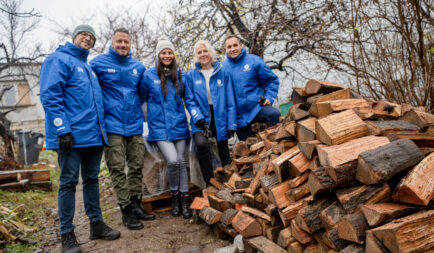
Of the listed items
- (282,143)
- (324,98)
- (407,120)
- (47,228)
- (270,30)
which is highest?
(270,30)

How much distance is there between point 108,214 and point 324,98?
10.5ft

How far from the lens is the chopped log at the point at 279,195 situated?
7.21 feet

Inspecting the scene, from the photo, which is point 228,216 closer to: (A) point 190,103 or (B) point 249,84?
(A) point 190,103

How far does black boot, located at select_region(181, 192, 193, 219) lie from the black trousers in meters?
0.31

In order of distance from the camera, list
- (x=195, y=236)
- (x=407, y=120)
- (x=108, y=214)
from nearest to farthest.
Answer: (x=407, y=120), (x=195, y=236), (x=108, y=214)

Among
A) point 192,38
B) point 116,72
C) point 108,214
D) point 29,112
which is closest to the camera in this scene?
point 116,72

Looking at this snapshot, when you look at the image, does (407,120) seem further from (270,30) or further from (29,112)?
(29,112)

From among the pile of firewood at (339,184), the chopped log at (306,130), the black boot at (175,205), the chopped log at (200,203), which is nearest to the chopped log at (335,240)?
the pile of firewood at (339,184)

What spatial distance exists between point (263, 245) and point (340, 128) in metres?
1.04

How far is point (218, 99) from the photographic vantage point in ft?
11.7

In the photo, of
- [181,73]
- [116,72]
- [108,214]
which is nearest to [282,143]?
[181,73]

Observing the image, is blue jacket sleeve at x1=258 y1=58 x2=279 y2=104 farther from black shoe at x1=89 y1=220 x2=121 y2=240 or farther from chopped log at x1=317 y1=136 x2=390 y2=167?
black shoe at x1=89 y1=220 x2=121 y2=240

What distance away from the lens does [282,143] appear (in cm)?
251

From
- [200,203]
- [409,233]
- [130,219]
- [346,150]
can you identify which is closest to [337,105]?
[346,150]
